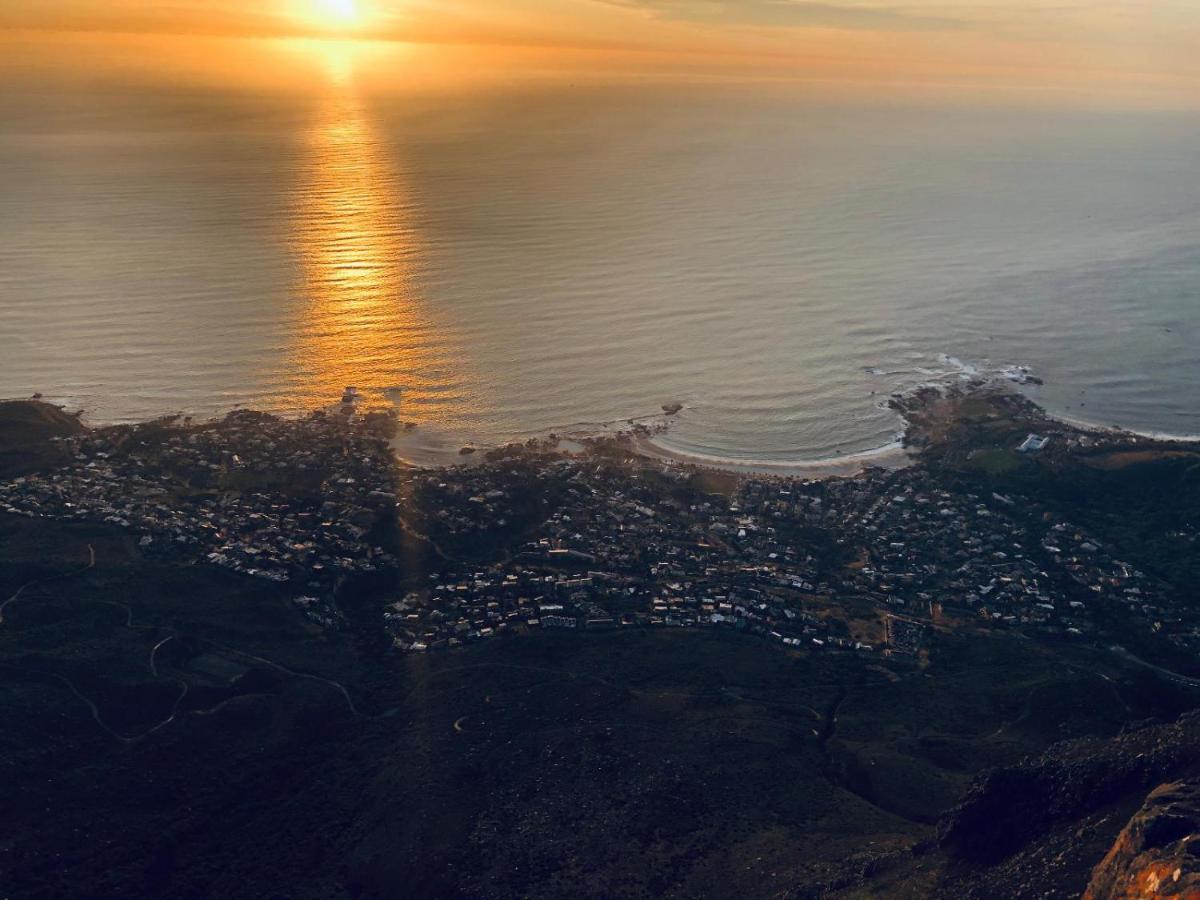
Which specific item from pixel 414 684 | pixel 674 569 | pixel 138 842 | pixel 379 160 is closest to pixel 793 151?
pixel 379 160

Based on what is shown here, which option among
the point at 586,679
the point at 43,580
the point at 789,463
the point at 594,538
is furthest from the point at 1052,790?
the point at 43,580

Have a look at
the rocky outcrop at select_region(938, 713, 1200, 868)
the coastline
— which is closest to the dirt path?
the coastline

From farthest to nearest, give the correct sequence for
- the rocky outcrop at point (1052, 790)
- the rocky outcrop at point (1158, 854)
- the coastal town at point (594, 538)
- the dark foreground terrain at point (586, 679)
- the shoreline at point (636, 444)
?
the shoreline at point (636, 444)
the coastal town at point (594, 538)
the dark foreground terrain at point (586, 679)
the rocky outcrop at point (1052, 790)
the rocky outcrop at point (1158, 854)

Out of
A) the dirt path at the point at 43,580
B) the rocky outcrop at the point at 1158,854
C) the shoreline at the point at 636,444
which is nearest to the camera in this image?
the rocky outcrop at the point at 1158,854

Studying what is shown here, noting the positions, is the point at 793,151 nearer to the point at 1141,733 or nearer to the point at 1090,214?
the point at 1090,214

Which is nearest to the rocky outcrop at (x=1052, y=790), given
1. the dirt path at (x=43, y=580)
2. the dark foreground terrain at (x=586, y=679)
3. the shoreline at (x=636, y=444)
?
the dark foreground terrain at (x=586, y=679)

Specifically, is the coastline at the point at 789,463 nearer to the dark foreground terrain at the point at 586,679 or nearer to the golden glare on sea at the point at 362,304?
the dark foreground terrain at the point at 586,679
